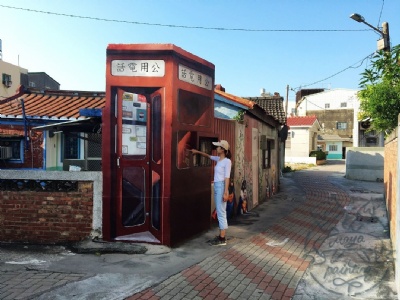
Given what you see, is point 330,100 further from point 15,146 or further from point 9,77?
point 15,146

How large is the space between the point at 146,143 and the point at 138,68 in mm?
1267

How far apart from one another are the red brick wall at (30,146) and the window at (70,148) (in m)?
0.74

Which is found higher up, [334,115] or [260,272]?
[334,115]

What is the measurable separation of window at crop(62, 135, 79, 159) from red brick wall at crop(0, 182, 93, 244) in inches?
247

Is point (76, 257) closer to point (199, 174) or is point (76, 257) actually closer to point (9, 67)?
point (199, 174)

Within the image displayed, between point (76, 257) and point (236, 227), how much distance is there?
11.6 ft

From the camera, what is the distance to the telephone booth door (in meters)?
5.88

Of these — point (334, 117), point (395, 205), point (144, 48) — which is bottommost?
point (395, 205)

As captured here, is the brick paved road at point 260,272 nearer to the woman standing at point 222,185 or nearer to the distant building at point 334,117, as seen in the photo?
the woman standing at point 222,185

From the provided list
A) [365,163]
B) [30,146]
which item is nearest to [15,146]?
[30,146]

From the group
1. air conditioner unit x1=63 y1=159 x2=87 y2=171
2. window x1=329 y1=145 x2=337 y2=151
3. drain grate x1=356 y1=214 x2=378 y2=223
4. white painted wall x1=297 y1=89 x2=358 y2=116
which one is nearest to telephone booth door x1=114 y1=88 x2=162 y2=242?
drain grate x1=356 y1=214 x2=378 y2=223

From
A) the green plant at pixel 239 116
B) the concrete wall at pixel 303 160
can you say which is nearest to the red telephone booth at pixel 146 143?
the green plant at pixel 239 116

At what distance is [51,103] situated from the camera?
40.8ft

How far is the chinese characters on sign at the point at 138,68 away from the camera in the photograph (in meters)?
5.76
